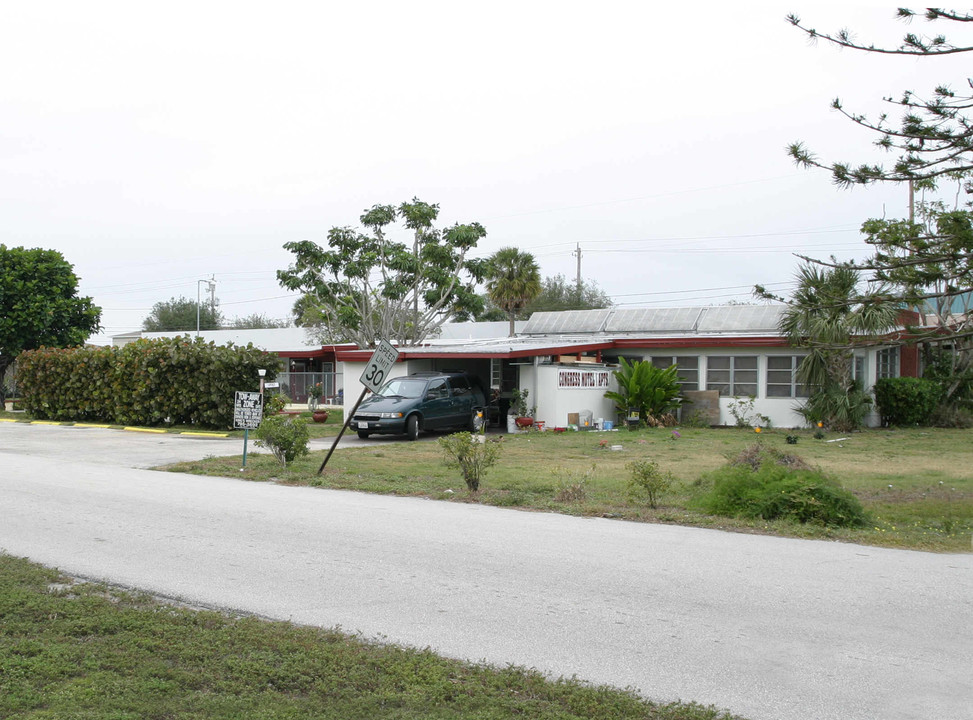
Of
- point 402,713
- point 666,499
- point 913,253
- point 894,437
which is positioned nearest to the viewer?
point 402,713

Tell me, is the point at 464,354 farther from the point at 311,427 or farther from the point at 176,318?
the point at 176,318

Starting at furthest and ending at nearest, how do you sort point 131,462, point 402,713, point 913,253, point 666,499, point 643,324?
1. point 643,324
2. point 131,462
3. point 666,499
4. point 913,253
5. point 402,713

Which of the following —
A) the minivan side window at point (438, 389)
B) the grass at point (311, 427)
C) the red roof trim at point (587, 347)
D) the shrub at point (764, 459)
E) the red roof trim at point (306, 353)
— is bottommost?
the grass at point (311, 427)

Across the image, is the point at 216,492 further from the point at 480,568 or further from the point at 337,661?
the point at 337,661

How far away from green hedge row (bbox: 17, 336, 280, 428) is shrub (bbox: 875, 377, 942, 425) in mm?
18317

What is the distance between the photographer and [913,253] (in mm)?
9203

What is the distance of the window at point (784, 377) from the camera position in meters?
26.2

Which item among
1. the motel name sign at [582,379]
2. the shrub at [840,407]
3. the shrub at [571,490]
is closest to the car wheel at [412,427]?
the motel name sign at [582,379]

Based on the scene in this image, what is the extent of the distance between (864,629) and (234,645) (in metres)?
4.18

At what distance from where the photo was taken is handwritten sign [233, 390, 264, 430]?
51.4ft

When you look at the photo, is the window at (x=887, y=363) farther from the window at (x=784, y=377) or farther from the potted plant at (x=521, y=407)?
the potted plant at (x=521, y=407)

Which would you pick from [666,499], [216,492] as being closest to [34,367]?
[216,492]

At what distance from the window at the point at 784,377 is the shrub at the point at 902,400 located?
2785mm

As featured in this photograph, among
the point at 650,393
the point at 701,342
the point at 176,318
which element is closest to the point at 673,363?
the point at 701,342
